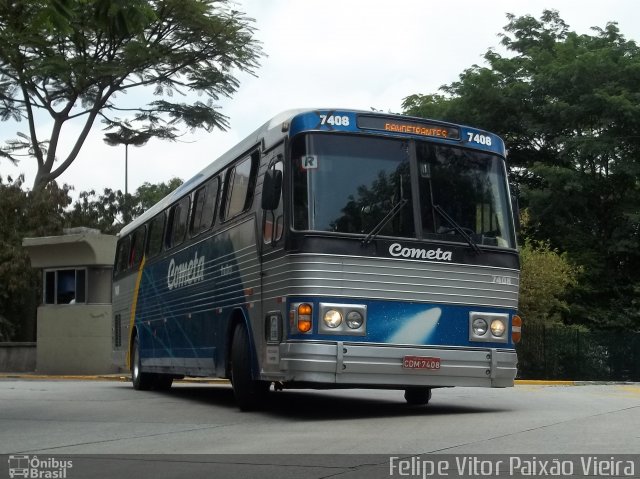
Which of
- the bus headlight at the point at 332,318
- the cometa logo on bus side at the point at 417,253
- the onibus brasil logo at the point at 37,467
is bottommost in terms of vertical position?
the onibus brasil logo at the point at 37,467

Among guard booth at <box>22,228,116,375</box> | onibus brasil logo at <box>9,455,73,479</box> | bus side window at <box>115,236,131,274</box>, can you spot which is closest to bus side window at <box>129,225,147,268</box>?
bus side window at <box>115,236,131,274</box>

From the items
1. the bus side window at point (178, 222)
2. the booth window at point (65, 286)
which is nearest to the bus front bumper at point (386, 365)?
the bus side window at point (178, 222)

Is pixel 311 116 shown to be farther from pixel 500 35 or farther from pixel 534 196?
pixel 500 35

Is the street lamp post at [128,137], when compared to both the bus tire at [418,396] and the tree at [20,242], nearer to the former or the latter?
the tree at [20,242]

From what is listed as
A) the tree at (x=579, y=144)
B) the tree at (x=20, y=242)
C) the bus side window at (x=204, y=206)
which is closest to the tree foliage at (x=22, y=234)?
the tree at (x=20, y=242)

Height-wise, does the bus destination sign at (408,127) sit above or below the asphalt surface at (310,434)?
above

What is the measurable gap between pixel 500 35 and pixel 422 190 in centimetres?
3003

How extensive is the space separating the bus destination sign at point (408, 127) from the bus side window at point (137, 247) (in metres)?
9.47

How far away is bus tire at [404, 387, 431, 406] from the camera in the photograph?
14289 millimetres

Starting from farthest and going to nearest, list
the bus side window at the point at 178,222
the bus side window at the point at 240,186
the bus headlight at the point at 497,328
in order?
the bus side window at the point at 178,222, the bus side window at the point at 240,186, the bus headlight at the point at 497,328

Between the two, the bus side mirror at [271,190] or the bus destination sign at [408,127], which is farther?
the bus destination sign at [408,127]

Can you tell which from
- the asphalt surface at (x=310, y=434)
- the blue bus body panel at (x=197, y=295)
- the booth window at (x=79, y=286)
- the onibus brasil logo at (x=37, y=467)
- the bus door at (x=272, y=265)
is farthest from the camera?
the booth window at (x=79, y=286)

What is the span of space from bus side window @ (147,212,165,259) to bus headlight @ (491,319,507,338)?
322 inches

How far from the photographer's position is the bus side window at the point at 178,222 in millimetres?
17250
